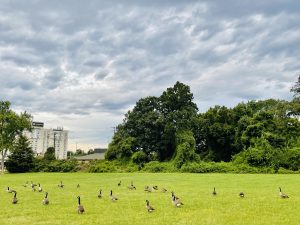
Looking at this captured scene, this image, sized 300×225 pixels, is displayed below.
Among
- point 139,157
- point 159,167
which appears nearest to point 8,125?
point 139,157

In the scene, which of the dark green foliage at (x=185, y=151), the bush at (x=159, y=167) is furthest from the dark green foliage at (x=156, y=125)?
the bush at (x=159, y=167)

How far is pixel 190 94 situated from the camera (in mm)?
72438

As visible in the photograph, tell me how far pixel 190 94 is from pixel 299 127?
21271 mm

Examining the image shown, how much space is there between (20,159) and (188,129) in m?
35.4

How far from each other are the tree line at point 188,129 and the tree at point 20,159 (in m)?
17.0

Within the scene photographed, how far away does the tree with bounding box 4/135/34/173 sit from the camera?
2936 inches

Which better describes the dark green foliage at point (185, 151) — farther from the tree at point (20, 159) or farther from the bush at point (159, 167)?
the tree at point (20, 159)

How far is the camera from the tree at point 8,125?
75.1m

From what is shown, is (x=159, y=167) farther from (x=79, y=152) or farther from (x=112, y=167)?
(x=79, y=152)

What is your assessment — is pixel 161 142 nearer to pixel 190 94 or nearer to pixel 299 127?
pixel 190 94

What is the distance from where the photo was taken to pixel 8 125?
248 ft

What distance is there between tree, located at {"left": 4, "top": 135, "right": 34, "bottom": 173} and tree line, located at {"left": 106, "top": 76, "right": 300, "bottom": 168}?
17.0 metres

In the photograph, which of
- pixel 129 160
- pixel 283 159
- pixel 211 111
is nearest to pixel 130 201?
pixel 283 159

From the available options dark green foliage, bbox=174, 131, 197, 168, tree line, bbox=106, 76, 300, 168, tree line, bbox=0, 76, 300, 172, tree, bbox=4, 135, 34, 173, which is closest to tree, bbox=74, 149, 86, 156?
tree line, bbox=0, 76, 300, 172
